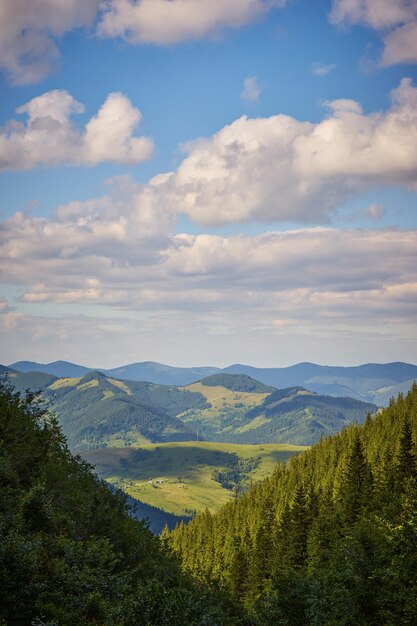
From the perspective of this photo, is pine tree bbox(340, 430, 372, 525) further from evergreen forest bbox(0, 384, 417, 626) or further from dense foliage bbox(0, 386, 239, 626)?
dense foliage bbox(0, 386, 239, 626)

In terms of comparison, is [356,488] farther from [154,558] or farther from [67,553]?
[67,553]

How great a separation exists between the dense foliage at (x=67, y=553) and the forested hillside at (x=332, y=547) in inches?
390

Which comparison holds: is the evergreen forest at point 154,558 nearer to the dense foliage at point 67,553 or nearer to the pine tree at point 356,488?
the dense foliage at point 67,553

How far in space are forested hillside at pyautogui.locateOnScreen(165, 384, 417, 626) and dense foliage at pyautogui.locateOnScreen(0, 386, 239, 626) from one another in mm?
9916

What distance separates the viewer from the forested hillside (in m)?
53.9

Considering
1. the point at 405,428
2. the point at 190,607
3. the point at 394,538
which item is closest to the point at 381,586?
the point at 394,538

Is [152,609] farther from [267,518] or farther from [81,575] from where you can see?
[267,518]

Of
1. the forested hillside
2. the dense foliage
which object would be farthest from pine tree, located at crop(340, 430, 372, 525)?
the dense foliage

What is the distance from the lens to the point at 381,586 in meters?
56.9

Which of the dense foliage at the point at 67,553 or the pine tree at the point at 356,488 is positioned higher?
the dense foliage at the point at 67,553

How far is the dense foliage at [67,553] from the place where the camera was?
34.2 meters

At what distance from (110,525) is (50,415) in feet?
79.6

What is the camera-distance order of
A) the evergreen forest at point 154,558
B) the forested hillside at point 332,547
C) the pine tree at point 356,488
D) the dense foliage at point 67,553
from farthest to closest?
the pine tree at point 356,488
the forested hillside at point 332,547
the evergreen forest at point 154,558
the dense foliage at point 67,553

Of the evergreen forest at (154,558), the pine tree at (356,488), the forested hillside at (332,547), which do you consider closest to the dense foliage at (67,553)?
the evergreen forest at (154,558)
